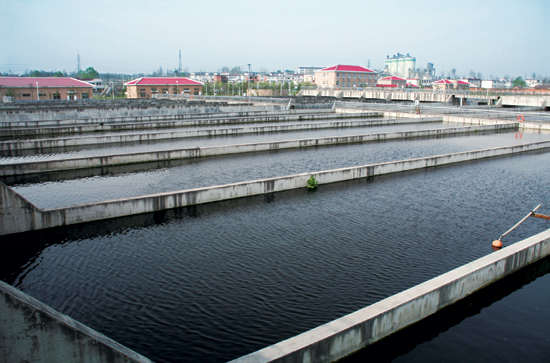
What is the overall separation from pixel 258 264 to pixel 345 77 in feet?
307

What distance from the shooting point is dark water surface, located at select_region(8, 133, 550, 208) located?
55.4 ft

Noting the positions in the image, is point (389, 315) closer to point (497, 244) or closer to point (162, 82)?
point (497, 244)

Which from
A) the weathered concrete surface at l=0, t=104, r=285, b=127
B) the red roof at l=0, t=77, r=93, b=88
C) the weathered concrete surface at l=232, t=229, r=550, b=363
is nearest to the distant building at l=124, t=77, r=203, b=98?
the red roof at l=0, t=77, r=93, b=88

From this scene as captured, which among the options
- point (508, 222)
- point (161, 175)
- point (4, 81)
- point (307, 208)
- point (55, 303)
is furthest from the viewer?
point (4, 81)

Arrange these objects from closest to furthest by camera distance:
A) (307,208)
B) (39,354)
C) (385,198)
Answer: (39,354)
(307,208)
(385,198)

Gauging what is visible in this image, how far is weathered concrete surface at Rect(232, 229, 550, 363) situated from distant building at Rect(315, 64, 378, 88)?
295ft

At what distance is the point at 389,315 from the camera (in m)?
7.84

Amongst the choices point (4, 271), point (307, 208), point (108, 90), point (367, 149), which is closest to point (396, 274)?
point (307, 208)

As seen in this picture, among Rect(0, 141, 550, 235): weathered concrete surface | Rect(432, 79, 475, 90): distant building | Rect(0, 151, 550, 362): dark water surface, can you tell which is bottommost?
Rect(0, 151, 550, 362): dark water surface

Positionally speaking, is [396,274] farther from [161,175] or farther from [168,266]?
[161,175]

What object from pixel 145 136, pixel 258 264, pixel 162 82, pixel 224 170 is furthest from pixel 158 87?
pixel 258 264

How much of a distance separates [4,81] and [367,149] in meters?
63.6

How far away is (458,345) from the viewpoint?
26.2 feet

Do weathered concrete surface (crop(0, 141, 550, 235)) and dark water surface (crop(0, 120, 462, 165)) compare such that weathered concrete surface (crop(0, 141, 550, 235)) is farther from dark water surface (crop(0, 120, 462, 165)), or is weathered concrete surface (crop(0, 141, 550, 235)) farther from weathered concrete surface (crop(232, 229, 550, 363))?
dark water surface (crop(0, 120, 462, 165))
